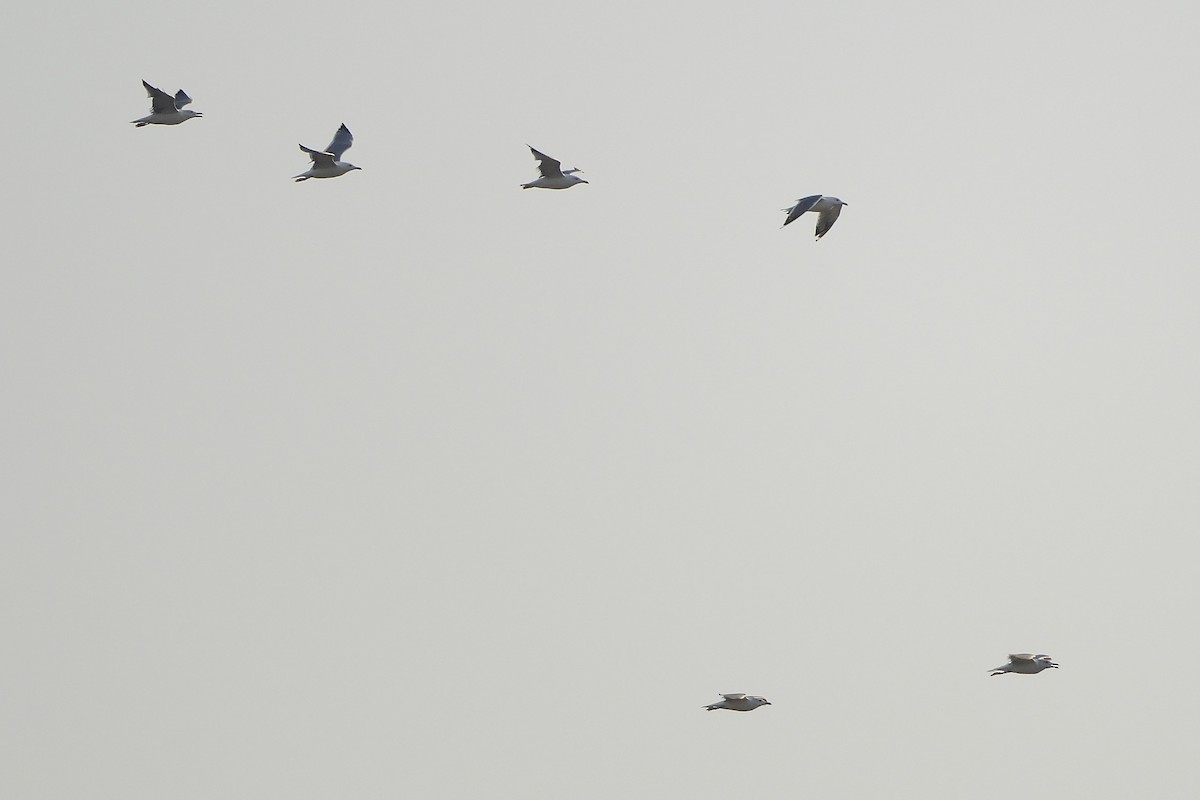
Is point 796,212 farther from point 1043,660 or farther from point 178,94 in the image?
point 178,94

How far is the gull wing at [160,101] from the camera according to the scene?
244ft

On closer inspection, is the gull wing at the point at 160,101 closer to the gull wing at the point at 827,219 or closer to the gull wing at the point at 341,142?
the gull wing at the point at 341,142

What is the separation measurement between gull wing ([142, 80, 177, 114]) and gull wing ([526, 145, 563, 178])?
14362 mm

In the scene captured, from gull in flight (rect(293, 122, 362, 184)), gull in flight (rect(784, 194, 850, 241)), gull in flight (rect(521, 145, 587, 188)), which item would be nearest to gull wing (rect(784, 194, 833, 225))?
gull in flight (rect(784, 194, 850, 241))

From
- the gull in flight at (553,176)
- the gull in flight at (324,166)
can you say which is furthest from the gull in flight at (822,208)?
the gull in flight at (324,166)

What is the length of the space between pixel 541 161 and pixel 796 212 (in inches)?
432

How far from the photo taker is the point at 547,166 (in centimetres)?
7538

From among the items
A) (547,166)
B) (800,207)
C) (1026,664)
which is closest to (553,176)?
(547,166)

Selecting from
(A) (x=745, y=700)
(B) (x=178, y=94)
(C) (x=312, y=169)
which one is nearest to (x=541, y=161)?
(C) (x=312, y=169)

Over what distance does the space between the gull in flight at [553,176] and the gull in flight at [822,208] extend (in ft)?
30.9

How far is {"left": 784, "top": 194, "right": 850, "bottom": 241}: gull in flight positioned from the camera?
2803 inches

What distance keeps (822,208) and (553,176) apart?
1073cm

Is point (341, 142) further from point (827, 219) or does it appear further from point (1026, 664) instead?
point (1026, 664)

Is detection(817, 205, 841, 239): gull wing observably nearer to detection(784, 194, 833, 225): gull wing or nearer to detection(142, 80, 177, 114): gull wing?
detection(784, 194, 833, 225): gull wing
